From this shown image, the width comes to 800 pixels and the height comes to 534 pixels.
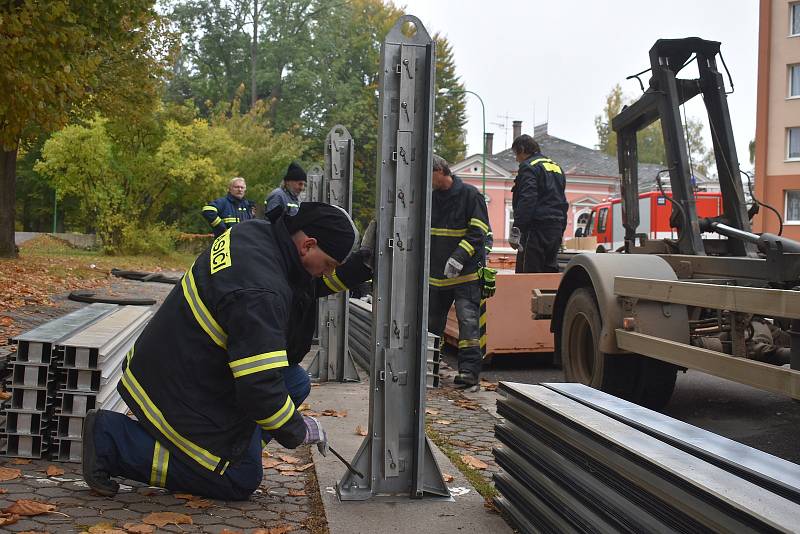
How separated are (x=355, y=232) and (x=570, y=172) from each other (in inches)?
2395

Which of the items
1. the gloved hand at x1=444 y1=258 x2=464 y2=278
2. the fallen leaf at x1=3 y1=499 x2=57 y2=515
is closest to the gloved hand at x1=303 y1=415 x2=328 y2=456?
the fallen leaf at x1=3 y1=499 x2=57 y2=515

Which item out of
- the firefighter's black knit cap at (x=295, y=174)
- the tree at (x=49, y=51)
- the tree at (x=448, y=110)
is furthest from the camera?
the tree at (x=448, y=110)

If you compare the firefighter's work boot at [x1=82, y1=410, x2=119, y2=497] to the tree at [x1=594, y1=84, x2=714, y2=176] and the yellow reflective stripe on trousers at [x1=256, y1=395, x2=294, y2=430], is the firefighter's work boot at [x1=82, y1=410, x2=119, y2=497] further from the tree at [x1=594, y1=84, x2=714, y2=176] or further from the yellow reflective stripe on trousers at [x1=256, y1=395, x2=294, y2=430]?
the tree at [x1=594, y1=84, x2=714, y2=176]

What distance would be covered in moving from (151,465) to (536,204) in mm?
6093

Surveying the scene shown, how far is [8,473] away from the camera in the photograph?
4277 mm

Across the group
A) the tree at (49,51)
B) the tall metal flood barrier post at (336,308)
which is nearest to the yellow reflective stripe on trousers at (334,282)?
the tall metal flood barrier post at (336,308)

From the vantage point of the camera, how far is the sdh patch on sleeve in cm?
383

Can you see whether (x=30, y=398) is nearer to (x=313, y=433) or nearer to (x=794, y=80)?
(x=313, y=433)

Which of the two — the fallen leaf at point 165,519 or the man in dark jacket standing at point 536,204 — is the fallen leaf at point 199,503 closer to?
the fallen leaf at point 165,519

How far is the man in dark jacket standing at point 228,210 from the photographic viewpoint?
43.4ft

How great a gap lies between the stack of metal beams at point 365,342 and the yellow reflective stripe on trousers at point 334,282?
2813 mm

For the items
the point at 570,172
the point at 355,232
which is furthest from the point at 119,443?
the point at 570,172

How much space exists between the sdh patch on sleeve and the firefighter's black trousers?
3.74 meters

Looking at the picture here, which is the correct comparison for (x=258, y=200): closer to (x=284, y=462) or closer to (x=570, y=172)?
(x=570, y=172)
